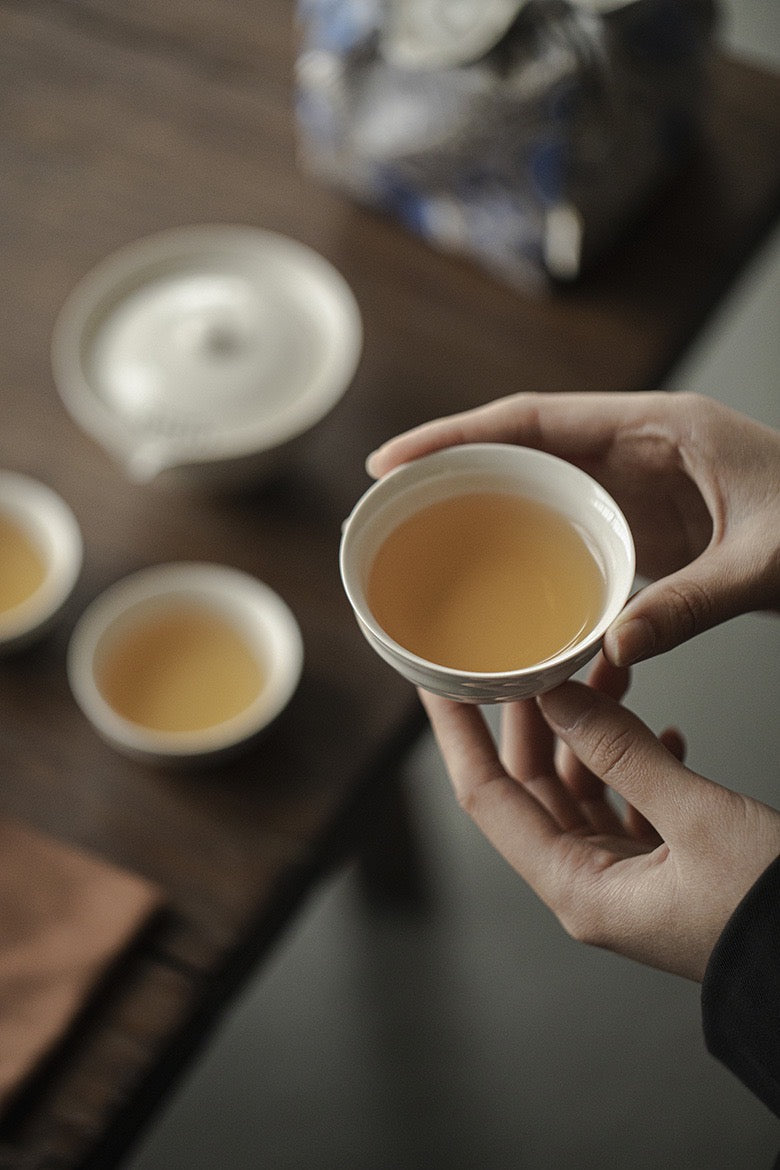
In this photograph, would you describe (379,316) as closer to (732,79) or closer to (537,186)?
(537,186)

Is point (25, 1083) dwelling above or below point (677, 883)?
below

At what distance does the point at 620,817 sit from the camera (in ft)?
2.64

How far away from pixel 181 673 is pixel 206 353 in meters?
0.29

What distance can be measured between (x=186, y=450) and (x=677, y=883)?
1.86 ft

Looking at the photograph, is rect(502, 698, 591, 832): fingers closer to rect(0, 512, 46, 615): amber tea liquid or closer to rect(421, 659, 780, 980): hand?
rect(421, 659, 780, 980): hand

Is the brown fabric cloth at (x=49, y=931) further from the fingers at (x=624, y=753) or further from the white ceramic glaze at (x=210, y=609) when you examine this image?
the fingers at (x=624, y=753)

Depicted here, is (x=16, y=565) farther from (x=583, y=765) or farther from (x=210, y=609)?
(x=583, y=765)

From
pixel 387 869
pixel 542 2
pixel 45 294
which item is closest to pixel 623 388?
pixel 542 2

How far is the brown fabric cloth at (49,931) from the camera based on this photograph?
0.81 meters

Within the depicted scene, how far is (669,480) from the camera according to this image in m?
0.83

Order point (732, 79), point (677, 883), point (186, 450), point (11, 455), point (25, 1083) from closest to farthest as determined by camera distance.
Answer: point (677, 883) → point (25, 1083) → point (186, 450) → point (11, 455) → point (732, 79)

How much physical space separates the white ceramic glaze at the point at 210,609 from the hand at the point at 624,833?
0.59ft

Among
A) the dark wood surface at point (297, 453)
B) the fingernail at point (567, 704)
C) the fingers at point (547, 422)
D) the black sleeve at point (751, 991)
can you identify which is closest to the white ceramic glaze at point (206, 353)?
the dark wood surface at point (297, 453)

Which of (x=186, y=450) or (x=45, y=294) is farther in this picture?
(x=45, y=294)
